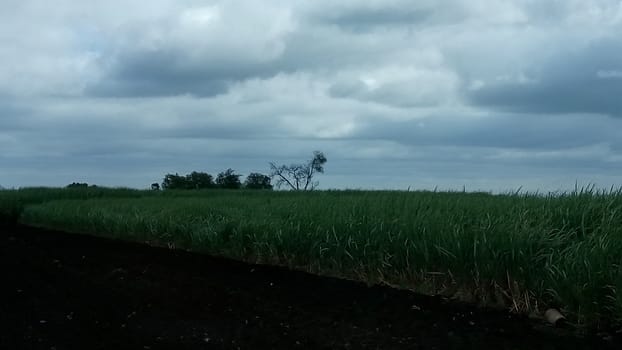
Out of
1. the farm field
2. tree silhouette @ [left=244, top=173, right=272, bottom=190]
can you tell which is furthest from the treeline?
the farm field

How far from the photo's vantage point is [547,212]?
7262mm

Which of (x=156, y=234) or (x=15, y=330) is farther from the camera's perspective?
(x=156, y=234)

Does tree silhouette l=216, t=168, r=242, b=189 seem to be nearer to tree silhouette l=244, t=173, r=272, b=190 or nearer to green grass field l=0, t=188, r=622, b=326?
tree silhouette l=244, t=173, r=272, b=190

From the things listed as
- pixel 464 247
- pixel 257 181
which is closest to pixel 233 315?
pixel 464 247

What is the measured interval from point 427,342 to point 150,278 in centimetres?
→ 444

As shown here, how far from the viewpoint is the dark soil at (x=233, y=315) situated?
546 cm

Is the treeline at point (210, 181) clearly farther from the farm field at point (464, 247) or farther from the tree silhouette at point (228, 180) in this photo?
the farm field at point (464, 247)

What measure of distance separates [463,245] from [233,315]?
2.27 m

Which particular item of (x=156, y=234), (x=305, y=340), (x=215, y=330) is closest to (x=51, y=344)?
(x=215, y=330)

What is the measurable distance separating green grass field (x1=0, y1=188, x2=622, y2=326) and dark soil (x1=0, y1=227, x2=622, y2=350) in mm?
254

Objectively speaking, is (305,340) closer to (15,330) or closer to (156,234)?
(15,330)

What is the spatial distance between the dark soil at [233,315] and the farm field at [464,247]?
0.24 m

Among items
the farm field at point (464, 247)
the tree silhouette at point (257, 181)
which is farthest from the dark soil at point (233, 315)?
the tree silhouette at point (257, 181)

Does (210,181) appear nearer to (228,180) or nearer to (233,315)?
(228,180)
